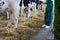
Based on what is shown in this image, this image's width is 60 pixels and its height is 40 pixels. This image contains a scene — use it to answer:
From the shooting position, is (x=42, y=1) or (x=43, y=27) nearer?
(x=43, y=27)

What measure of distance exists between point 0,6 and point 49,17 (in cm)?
176

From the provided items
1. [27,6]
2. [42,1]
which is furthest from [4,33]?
[42,1]

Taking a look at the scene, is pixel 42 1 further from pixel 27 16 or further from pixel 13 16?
pixel 13 16

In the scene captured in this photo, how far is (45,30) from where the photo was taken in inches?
255

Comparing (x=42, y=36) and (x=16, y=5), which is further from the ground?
(x=16, y=5)

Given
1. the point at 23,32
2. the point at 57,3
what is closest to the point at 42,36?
the point at 23,32

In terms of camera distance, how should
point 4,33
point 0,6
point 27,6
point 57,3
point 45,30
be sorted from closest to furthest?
point 57,3
point 4,33
point 45,30
point 0,6
point 27,6

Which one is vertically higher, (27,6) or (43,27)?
(27,6)

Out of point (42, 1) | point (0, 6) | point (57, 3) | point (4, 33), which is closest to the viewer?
point (57, 3)

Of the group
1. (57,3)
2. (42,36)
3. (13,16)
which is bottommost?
(42,36)

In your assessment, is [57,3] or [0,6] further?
[0,6]

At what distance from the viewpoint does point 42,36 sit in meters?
5.84

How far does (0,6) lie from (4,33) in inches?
64.0

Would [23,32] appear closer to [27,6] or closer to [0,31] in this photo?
[0,31]
